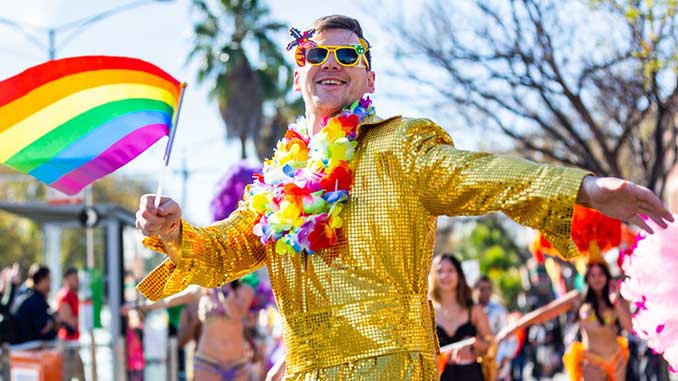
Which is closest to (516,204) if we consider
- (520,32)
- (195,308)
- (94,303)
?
(195,308)

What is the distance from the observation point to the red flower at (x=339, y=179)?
3.63 meters

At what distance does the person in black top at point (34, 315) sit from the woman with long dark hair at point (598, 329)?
5164 mm

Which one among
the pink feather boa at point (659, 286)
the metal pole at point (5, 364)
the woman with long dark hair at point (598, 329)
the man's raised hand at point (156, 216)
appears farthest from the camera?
the metal pole at point (5, 364)

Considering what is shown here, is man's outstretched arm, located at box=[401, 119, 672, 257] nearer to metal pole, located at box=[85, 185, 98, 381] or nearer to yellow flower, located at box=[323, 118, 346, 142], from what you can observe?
yellow flower, located at box=[323, 118, 346, 142]

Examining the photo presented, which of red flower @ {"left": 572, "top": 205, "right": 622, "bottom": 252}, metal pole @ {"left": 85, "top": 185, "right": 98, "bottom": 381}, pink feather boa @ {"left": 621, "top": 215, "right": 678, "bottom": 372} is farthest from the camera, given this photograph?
metal pole @ {"left": 85, "top": 185, "right": 98, "bottom": 381}

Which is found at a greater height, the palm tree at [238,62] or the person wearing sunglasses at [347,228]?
the palm tree at [238,62]

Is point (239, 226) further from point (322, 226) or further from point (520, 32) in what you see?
point (520, 32)

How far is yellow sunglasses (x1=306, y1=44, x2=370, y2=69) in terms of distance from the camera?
3.78 metres

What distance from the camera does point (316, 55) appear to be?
3803 millimetres

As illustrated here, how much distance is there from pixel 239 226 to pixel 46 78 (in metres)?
1.11

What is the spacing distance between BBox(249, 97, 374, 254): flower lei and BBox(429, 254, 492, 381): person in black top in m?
4.58

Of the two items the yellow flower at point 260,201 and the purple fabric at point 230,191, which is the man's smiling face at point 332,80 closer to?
the yellow flower at point 260,201

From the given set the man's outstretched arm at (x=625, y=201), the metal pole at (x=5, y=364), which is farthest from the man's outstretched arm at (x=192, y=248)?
the metal pole at (x=5, y=364)

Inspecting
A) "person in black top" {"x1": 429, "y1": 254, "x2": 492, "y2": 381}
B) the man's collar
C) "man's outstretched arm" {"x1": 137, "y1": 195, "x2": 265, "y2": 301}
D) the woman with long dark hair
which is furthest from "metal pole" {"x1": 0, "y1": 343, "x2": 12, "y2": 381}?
the man's collar
